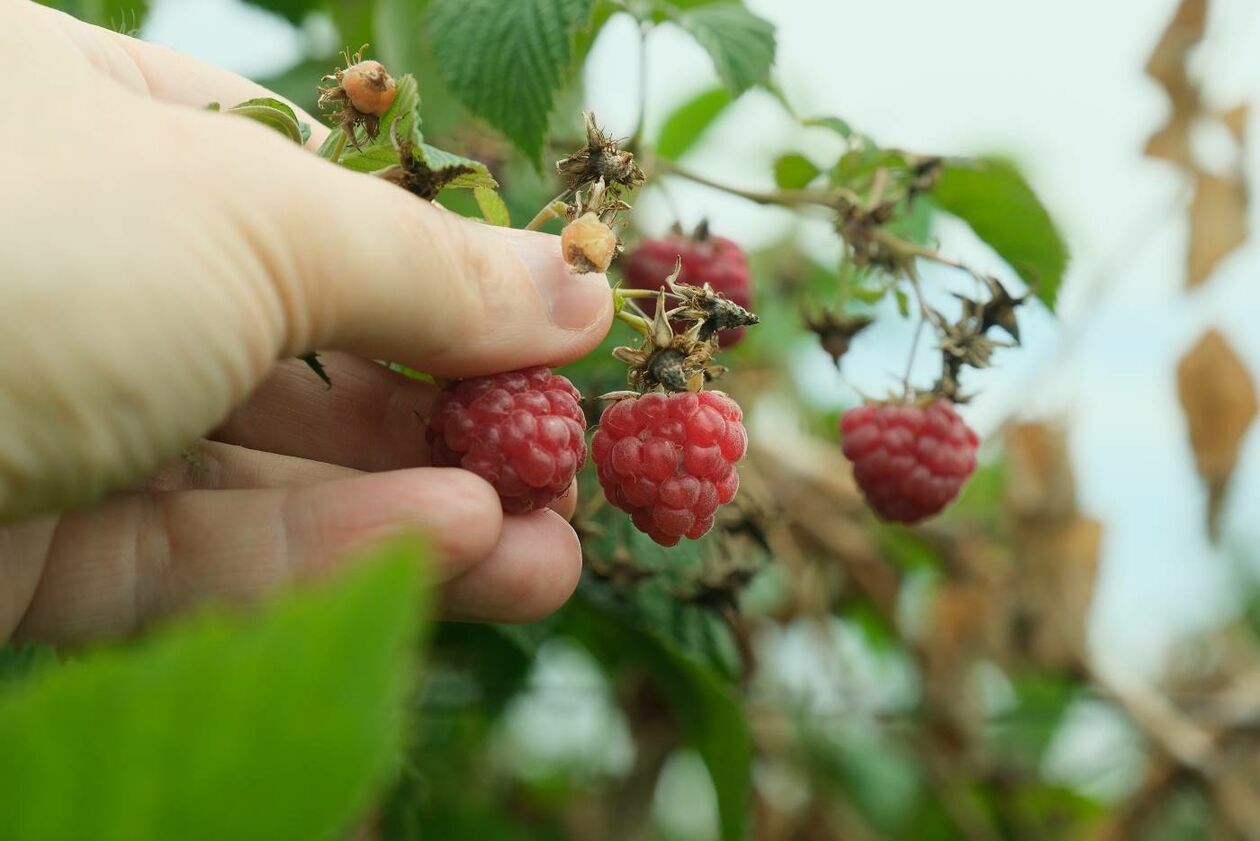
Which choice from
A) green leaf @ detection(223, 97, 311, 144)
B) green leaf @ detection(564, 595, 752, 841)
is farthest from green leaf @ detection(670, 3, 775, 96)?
green leaf @ detection(564, 595, 752, 841)

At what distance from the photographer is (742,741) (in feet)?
4.21

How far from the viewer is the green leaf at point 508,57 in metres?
1.04

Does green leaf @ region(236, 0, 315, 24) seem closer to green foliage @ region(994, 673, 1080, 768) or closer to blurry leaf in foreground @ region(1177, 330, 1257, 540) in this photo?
blurry leaf in foreground @ region(1177, 330, 1257, 540)

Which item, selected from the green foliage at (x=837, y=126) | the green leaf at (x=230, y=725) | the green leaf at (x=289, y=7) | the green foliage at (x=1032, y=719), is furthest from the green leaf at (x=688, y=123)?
the green leaf at (x=230, y=725)

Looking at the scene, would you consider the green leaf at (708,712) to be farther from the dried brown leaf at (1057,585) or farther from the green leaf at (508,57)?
the dried brown leaf at (1057,585)

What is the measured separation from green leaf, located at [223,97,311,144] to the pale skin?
0.08m

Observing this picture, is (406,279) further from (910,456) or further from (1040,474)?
(1040,474)

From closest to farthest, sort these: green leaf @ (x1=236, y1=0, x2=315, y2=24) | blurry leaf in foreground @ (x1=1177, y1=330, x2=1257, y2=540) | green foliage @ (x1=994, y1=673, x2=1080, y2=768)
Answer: green leaf @ (x1=236, y1=0, x2=315, y2=24), blurry leaf in foreground @ (x1=1177, y1=330, x2=1257, y2=540), green foliage @ (x1=994, y1=673, x2=1080, y2=768)

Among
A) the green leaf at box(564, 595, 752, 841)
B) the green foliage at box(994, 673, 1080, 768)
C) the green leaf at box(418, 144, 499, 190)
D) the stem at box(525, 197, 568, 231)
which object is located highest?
the green leaf at box(418, 144, 499, 190)

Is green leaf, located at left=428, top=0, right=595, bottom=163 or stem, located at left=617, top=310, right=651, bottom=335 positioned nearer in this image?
stem, located at left=617, top=310, right=651, bottom=335

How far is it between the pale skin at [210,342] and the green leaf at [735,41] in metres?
0.36

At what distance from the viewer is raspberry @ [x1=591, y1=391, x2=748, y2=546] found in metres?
0.83

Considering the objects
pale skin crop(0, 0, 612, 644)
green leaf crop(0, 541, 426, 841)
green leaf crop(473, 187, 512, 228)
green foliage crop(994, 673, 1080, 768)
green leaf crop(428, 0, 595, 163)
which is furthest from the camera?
green foliage crop(994, 673, 1080, 768)

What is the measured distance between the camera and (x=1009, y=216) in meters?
1.19
